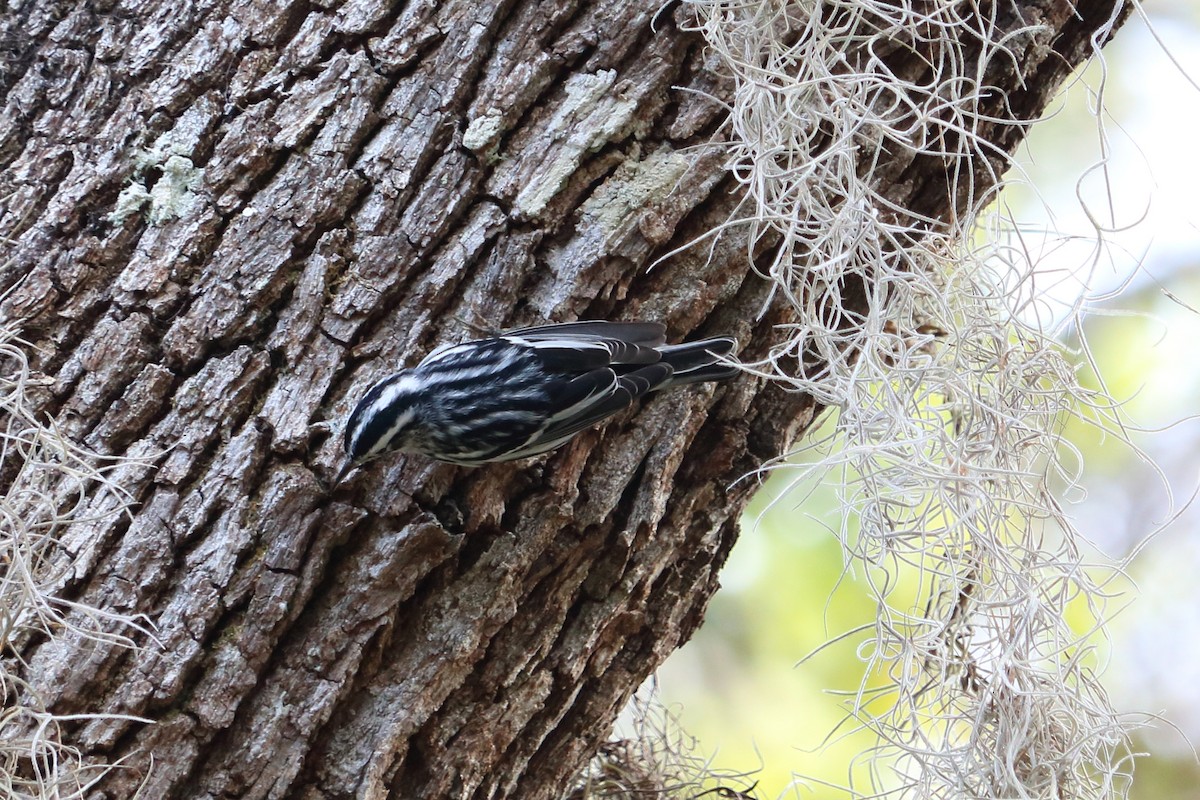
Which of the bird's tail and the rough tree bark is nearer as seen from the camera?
the rough tree bark

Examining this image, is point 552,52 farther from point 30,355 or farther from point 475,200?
point 30,355

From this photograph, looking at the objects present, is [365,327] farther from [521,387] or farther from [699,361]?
[699,361]

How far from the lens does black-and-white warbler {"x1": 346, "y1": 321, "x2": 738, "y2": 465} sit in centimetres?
167

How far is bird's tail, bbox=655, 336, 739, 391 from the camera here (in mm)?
1806

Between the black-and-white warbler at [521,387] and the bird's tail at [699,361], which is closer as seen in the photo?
the black-and-white warbler at [521,387]

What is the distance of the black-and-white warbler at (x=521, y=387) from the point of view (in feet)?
5.49

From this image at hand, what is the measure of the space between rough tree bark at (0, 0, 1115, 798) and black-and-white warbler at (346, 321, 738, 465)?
55 mm

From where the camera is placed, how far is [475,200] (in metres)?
1.79

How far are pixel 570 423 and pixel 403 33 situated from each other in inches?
33.5

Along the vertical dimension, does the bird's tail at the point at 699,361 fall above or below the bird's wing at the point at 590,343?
above

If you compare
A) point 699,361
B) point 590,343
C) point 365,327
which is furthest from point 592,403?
point 365,327

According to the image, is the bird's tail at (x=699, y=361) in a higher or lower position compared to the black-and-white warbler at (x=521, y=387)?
higher

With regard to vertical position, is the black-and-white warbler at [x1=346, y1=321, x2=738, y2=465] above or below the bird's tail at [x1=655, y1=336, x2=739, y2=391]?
below

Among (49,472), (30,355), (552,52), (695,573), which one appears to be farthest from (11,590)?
(552,52)
